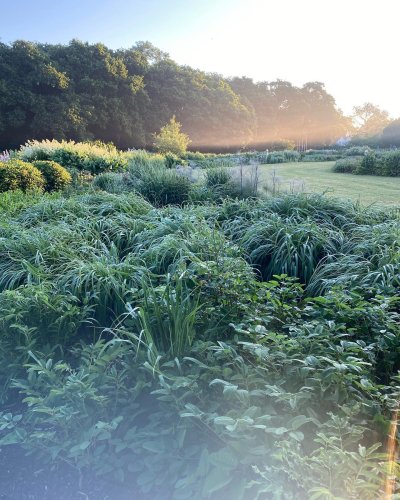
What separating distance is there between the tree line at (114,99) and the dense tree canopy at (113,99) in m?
0.08

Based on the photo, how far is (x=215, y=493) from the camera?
1.35 metres

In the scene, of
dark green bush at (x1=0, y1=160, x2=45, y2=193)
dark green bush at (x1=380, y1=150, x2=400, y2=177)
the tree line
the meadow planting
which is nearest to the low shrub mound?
dark green bush at (x1=0, y1=160, x2=45, y2=193)

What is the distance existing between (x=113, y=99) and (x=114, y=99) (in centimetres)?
9

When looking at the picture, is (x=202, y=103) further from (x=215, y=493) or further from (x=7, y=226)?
(x=215, y=493)

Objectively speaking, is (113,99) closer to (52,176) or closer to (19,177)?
(52,176)

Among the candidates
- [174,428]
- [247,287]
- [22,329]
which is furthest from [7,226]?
[174,428]

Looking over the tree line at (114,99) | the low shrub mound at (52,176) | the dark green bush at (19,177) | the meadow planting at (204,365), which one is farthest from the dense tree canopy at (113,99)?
the meadow planting at (204,365)

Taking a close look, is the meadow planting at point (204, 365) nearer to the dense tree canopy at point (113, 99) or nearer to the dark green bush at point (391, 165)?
the dark green bush at point (391, 165)

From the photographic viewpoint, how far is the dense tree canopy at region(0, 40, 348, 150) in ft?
105

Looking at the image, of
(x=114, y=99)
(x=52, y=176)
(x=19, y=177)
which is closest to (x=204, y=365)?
(x=19, y=177)

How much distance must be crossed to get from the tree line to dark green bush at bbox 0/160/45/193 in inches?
1069

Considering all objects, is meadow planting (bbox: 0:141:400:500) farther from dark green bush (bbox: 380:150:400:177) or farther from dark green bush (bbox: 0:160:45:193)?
dark green bush (bbox: 380:150:400:177)

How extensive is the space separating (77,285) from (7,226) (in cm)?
186

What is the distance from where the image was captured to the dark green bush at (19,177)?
732 centimetres
